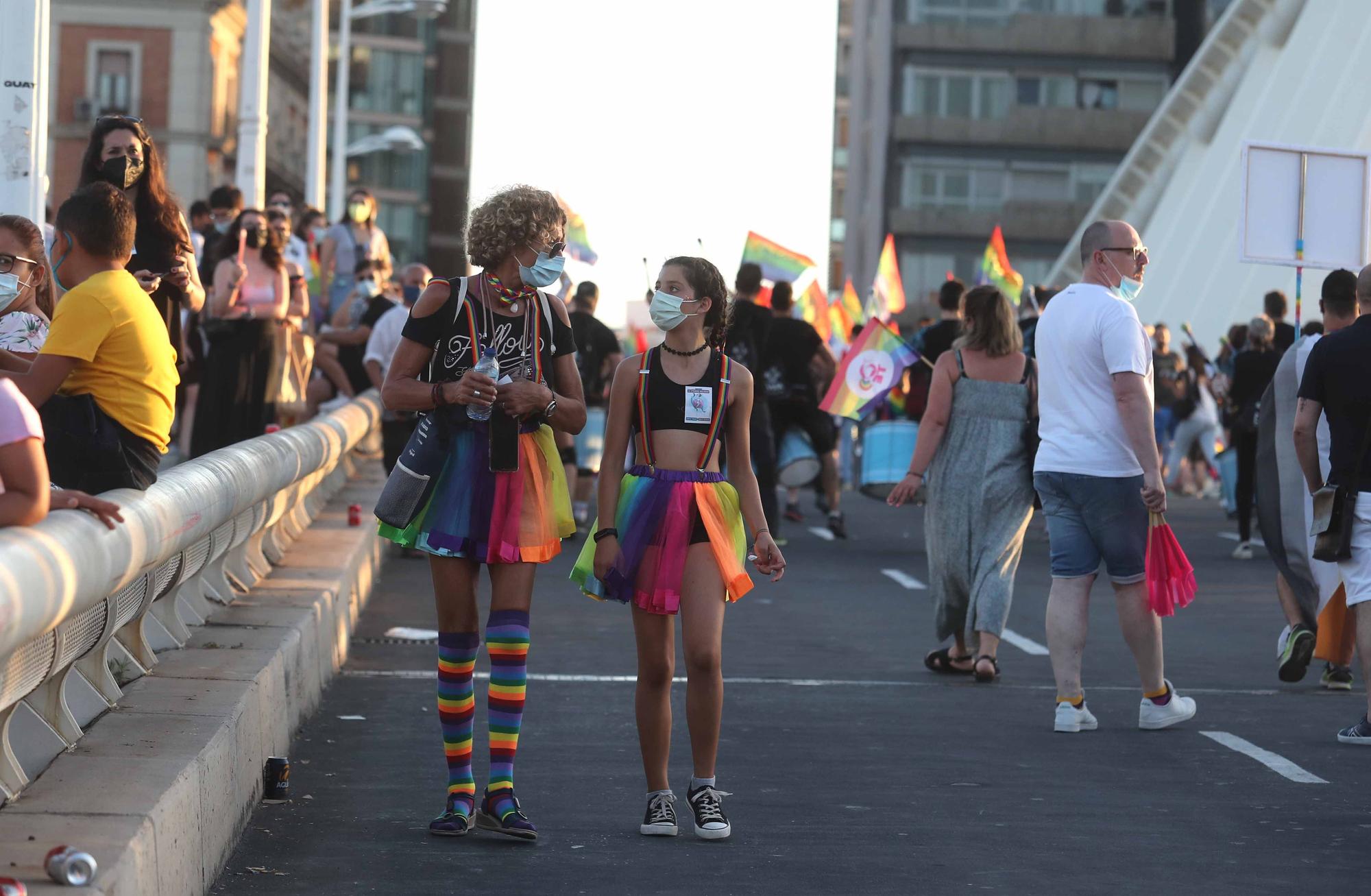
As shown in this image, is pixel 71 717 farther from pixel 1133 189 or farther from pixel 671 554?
pixel 1133 189

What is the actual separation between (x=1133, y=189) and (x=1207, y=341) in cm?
1980

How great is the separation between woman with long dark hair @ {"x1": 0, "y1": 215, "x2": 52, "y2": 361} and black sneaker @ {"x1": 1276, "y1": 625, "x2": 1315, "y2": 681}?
5895mm

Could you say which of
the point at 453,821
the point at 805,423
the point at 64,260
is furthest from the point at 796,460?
the point at 453,821

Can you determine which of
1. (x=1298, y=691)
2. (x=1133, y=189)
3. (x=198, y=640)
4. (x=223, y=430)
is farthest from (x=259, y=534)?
(x=1133, y=189)

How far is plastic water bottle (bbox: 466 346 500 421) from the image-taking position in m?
6.89

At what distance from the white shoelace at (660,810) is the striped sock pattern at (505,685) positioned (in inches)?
16.5

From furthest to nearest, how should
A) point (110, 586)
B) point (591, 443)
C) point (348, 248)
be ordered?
point (591, 443), point (348, 248), point (110, 586)

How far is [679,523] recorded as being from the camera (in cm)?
712

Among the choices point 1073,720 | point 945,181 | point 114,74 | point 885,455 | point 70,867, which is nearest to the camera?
point 70,867

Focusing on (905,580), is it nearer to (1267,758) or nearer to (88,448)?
(1267,758)

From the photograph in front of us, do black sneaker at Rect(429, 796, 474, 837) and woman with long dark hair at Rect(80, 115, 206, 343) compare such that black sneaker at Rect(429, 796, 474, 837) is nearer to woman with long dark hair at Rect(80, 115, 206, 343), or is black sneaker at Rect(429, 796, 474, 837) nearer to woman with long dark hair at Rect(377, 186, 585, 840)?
woman with long dark hair at Rect(377, 186, 585, 840)

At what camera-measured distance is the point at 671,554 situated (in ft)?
23.3

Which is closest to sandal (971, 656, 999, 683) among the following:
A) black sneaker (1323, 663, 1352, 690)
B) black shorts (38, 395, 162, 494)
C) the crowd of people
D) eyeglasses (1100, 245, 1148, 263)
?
the crowd of people

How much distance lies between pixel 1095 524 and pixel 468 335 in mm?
3588
